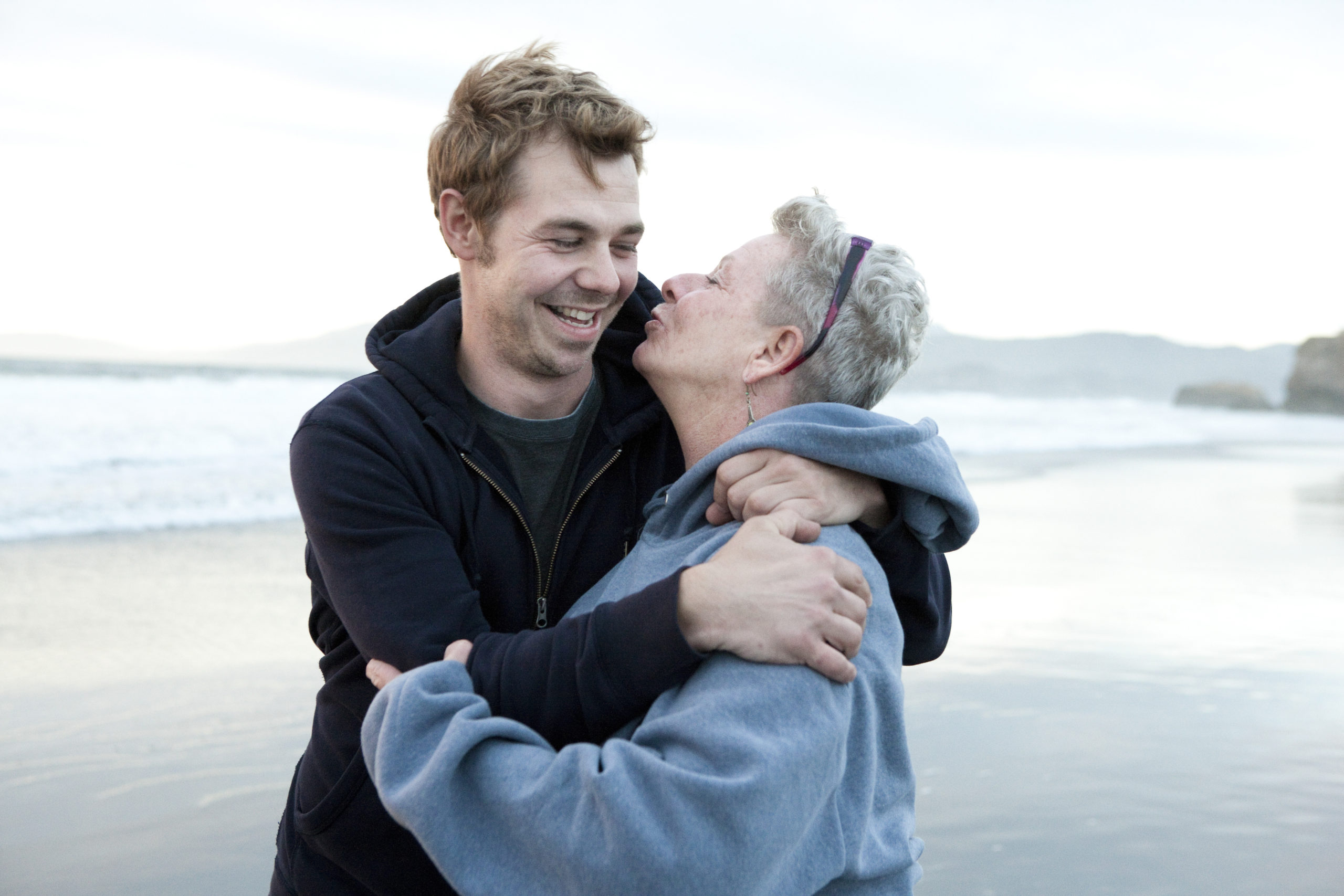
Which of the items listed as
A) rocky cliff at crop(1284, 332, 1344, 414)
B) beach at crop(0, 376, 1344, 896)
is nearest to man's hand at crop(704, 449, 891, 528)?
beach at crop(0, 376, 1344, 896)

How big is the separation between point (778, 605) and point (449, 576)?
0.62 meters

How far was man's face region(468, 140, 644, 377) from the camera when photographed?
7.40 feet

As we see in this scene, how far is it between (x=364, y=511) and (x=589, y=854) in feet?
2.42

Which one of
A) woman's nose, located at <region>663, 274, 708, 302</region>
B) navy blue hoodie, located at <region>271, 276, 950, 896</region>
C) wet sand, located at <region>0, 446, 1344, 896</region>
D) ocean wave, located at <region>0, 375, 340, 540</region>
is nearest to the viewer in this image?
navy blue hoodie, located at <region>271, 276, 950, 896</region>

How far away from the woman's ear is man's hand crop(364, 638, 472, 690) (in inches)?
31.0

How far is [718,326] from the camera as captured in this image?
2266 millimetres

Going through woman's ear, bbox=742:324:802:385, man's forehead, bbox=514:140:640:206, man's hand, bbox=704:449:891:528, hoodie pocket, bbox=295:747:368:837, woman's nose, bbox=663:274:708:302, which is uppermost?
man's forehead, bbox=514:140:640:206

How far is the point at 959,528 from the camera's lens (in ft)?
6.66

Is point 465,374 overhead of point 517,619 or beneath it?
overhead

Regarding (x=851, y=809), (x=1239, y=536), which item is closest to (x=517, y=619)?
(x=851, y=809)

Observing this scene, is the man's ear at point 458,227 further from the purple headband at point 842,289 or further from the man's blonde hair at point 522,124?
the purple headband at point 842,289

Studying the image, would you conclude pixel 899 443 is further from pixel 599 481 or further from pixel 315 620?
pixel 315 620

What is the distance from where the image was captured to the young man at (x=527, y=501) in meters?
1.63

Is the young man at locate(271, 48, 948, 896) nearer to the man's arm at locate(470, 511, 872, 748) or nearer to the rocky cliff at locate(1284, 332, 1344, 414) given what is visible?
the man's arm at locate(470, 511, 872, 748)
